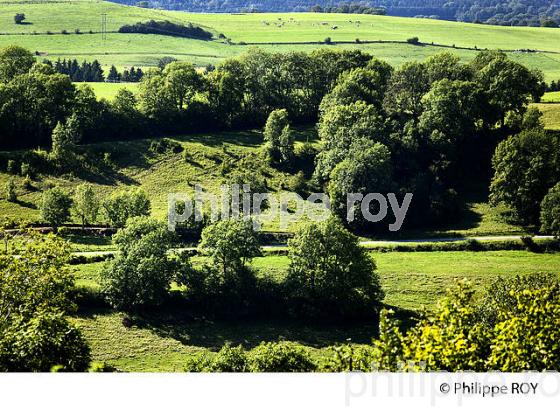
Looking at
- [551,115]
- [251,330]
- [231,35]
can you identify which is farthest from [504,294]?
[231,35]

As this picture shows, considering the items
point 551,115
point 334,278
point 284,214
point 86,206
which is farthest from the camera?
point 551,115

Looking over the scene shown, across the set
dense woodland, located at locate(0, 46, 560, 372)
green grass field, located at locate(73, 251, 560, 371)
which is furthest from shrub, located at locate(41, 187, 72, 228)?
green grass field, located at locate(73, 251, 560, 371)

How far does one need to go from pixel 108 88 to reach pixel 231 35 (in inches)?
2604

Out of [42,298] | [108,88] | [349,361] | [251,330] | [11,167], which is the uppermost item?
[108,88]

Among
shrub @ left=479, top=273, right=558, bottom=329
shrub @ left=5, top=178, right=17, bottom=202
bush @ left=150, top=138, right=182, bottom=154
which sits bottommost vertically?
shrub @ left=5, top=178, right=17, bottom=202

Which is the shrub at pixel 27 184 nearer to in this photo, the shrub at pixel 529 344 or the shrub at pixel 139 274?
the shrub at pixel 139 274

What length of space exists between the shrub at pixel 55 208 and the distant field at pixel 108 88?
1573 inches

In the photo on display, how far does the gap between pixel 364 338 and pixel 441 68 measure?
50.5 meters

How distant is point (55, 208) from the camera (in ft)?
228

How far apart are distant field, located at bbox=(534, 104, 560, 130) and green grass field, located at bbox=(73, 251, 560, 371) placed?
99.5ft

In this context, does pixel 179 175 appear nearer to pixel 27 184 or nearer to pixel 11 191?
pixel 27 184

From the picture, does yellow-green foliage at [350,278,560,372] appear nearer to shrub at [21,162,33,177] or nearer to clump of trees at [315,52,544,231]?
clump of trees at [315,52,544,231]

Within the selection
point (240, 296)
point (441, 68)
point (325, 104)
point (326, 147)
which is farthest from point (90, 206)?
point (441, 68)

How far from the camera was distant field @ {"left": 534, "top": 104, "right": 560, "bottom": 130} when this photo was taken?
3479 inches
